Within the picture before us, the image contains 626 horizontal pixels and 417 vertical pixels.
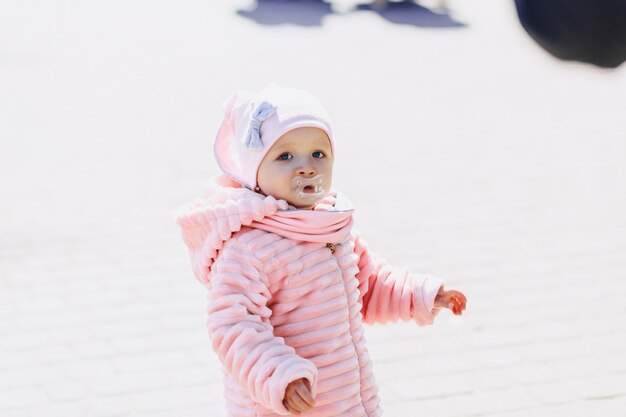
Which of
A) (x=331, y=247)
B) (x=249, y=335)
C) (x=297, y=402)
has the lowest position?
(x=297, y=402)

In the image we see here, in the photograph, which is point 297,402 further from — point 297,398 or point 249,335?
point 249,335

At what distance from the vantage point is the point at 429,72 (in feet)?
36.5

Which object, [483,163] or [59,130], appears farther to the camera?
[59,130]

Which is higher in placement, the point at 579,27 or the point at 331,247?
the point at 579,27

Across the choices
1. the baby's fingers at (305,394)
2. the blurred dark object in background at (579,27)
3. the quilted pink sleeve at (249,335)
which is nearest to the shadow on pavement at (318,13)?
the quilted pink sleeve at (249,335)

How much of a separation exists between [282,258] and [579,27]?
106 cm

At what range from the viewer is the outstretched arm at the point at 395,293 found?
290 cm

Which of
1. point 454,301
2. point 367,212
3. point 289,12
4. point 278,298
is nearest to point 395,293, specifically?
point 454,301

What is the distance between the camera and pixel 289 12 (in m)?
14.9

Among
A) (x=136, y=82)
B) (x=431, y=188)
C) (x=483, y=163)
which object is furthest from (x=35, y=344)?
(x=136, y=82)

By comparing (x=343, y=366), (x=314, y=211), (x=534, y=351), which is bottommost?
(x=534, y=351)

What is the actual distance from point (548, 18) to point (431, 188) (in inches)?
197

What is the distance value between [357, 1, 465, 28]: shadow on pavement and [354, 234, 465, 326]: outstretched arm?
Answer: 1177 cm

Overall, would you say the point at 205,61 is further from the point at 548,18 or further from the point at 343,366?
the point at 548,18
